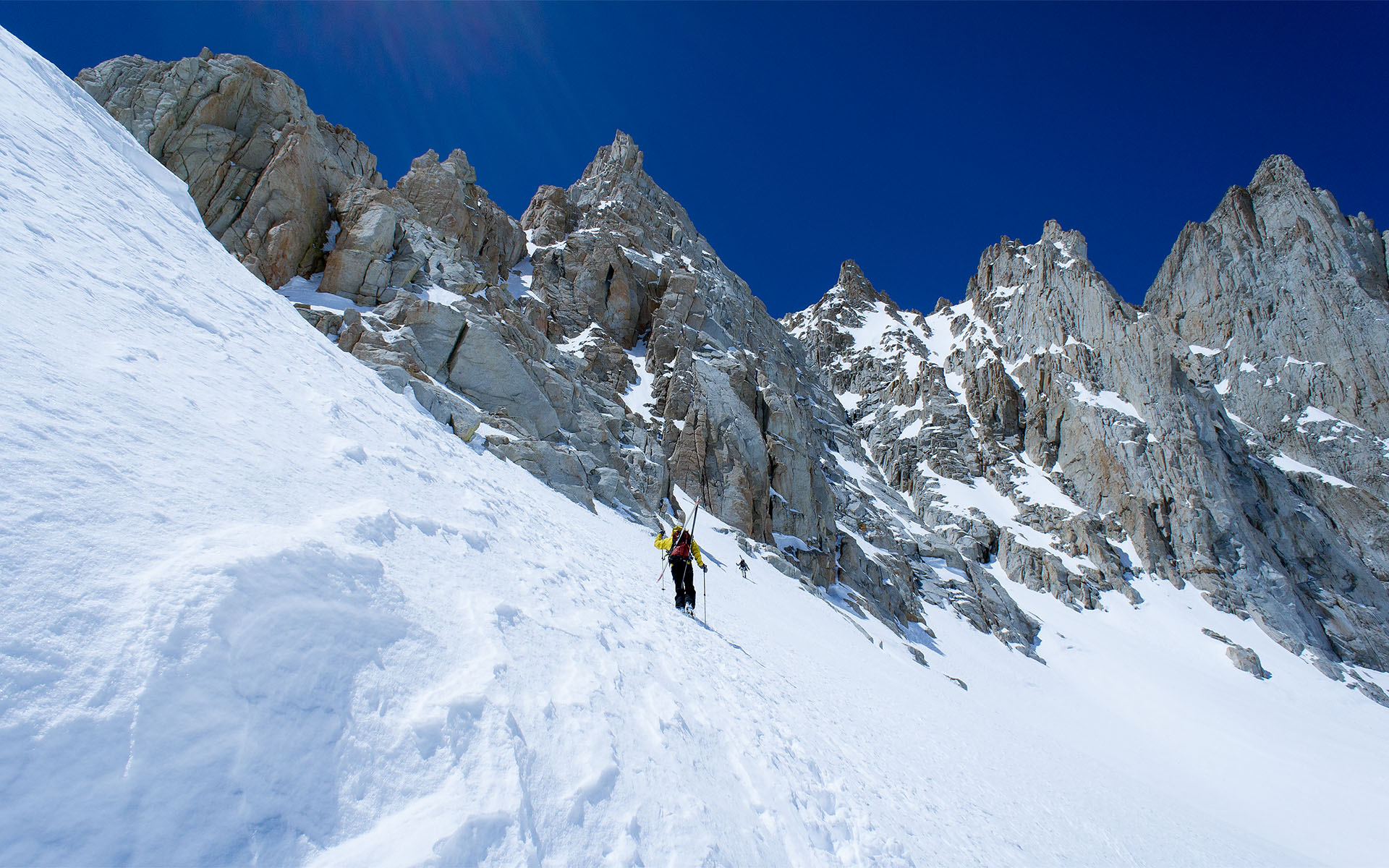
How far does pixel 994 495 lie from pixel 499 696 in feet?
271

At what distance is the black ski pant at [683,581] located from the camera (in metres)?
9.97

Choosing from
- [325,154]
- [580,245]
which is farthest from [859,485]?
[325,154]

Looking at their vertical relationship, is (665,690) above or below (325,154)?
below

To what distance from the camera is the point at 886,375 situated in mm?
103500

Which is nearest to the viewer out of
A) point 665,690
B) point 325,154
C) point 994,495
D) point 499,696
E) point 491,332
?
point 499,696

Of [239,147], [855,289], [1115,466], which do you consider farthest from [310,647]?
[855,289]

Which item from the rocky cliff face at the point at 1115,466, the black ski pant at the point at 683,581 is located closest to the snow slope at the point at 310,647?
the black ski pant at the point at 683,581

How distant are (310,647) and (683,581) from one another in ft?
24.7

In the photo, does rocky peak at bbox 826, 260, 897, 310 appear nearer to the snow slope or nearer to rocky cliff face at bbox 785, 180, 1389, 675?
rocky cliff face at bbox 785, 180, 1389, 675

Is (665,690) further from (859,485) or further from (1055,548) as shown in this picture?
(1055,548)

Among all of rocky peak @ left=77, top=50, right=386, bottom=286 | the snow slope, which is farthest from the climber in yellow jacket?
rocky peak @ left=77, top=50, right=386, bottom=286

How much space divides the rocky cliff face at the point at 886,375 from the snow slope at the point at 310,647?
9.10m

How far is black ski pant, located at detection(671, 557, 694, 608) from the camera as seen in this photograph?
32.7 feet

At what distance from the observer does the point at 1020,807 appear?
896cm
